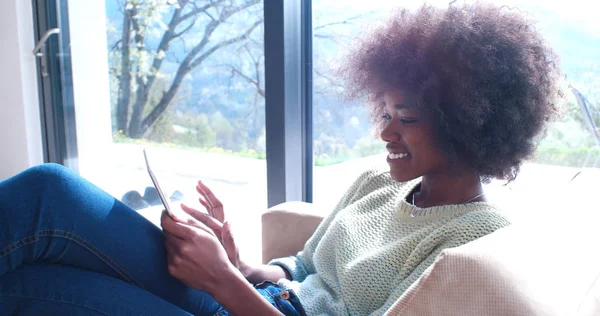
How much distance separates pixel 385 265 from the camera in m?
1.12

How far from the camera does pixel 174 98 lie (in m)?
2.65

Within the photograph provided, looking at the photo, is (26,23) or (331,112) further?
(26,23)

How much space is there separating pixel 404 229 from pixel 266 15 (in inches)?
46.3

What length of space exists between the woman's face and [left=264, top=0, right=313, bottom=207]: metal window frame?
0.93 meters

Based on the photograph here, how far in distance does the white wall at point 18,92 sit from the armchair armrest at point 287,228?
1.95 meters

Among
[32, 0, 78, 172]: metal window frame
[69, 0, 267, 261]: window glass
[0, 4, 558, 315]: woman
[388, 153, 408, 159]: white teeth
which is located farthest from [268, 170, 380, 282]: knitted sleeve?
[32, 0, 78, 172]: metal window frame

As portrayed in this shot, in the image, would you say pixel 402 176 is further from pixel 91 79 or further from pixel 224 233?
pixel 91 79

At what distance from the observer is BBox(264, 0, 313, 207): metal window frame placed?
2.07m

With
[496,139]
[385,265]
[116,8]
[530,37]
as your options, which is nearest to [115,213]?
[385,265]

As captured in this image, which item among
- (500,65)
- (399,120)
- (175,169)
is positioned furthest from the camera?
(175,169)

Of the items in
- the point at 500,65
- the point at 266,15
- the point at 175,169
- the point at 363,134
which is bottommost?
the point at 175,169

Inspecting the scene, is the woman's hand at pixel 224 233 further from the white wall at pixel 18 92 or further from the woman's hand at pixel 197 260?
the white wall at pixel 18 92

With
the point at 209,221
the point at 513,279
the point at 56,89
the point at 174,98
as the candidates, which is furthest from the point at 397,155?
the point at 56,89

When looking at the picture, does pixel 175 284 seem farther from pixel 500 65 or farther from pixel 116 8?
pixel 116 8
